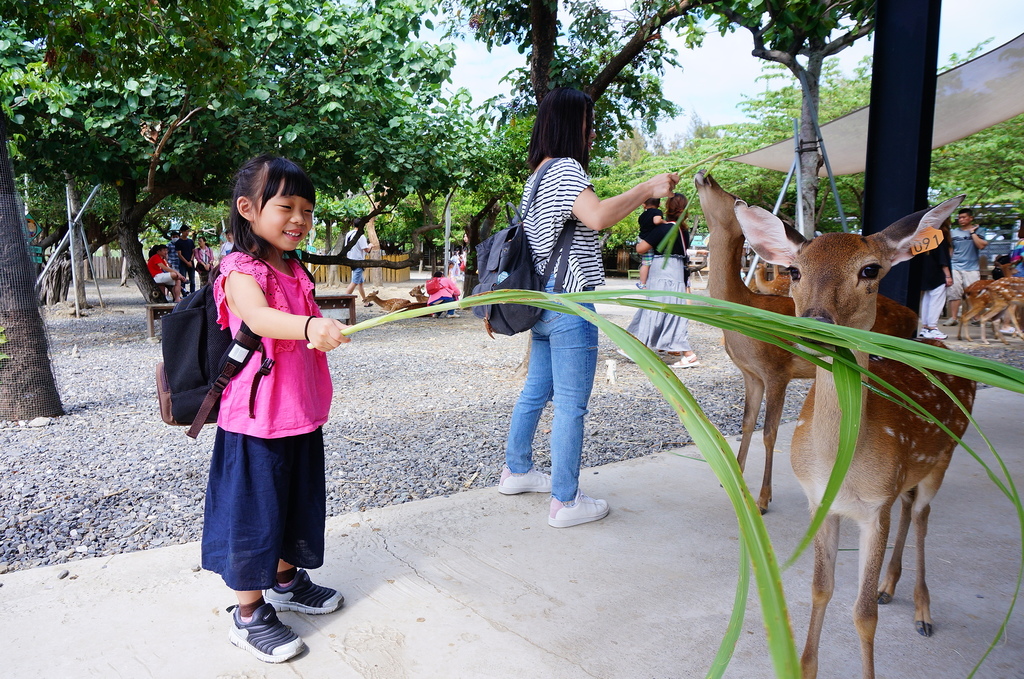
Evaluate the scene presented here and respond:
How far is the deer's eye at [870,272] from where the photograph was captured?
187cm

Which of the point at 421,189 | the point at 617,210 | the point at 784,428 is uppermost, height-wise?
the point at 421,189

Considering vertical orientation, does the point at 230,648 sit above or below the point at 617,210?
below

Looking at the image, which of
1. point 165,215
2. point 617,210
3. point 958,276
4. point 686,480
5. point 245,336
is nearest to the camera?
point 245,336

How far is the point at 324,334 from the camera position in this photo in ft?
5.74

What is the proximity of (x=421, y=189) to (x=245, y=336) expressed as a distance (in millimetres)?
9786

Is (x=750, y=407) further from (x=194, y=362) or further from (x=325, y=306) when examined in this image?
(x=325, y=306)

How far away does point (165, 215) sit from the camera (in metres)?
27.0

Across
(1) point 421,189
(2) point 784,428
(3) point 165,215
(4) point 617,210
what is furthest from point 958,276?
A: (3) point 165,215

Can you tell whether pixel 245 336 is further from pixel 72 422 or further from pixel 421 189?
pixel 421 189

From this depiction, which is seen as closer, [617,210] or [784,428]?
[617,210]

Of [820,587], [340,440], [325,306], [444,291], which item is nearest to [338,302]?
[325,306]

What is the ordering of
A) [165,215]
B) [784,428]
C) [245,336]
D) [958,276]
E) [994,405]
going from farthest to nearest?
[165,215]
[958,276]
[994,405]
[784,428]
[245,336]

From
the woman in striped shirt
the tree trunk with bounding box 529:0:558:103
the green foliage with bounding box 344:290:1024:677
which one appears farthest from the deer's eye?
the tree trunk with bounding box 529:0:558:103

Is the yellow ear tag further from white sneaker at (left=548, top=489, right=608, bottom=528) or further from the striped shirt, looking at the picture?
white sneaker at (left=548, top=489, right=608, bottom=528)
